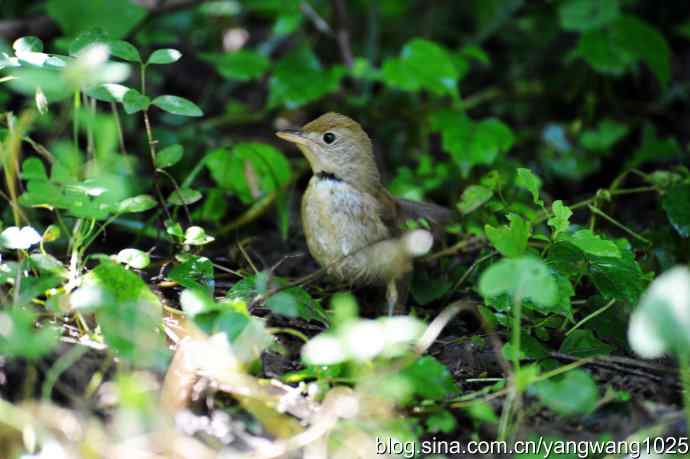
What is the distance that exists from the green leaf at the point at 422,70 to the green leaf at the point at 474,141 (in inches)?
7.8

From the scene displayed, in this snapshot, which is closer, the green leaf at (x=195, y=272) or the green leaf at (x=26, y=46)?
the green leaf at (x=26, y=46)

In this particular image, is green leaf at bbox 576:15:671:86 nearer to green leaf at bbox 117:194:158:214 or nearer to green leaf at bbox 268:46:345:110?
green leaf at bbox 268:46:345:110

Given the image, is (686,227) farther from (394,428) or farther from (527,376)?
(394,428)

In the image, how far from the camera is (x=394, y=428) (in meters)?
2.47

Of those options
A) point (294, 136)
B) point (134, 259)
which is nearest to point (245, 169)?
point (294, 136)

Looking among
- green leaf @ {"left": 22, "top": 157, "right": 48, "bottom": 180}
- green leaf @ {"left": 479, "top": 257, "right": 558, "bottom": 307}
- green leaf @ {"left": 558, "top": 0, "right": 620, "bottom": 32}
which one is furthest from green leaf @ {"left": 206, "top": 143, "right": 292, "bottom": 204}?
green leaf @ {"left": 479, "top": 257, "right": 558, "bottom": 307}

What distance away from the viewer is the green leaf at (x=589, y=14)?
5105mm

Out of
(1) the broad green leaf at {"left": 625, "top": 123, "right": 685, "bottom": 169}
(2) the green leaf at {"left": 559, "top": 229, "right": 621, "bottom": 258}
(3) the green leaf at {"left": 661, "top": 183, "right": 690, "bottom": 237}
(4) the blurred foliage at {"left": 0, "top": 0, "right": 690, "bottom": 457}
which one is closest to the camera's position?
(4) the blurred foliage at {"left": 0, "top": 0, "right": 690, "bottom": 457}

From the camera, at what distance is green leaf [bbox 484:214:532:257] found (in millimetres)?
2947

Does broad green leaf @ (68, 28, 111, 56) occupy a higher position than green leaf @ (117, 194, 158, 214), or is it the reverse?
broad green leaf @ (68, 28, 111, 56)

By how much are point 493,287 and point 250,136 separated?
11.5ft

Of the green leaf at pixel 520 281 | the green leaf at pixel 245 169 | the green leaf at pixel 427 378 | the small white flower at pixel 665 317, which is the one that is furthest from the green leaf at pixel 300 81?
the small white flower at pixel 665 317

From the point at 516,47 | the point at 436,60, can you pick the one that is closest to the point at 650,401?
the point at 436,60

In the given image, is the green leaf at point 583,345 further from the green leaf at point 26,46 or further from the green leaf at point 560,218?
the green leaf at point 26,46
